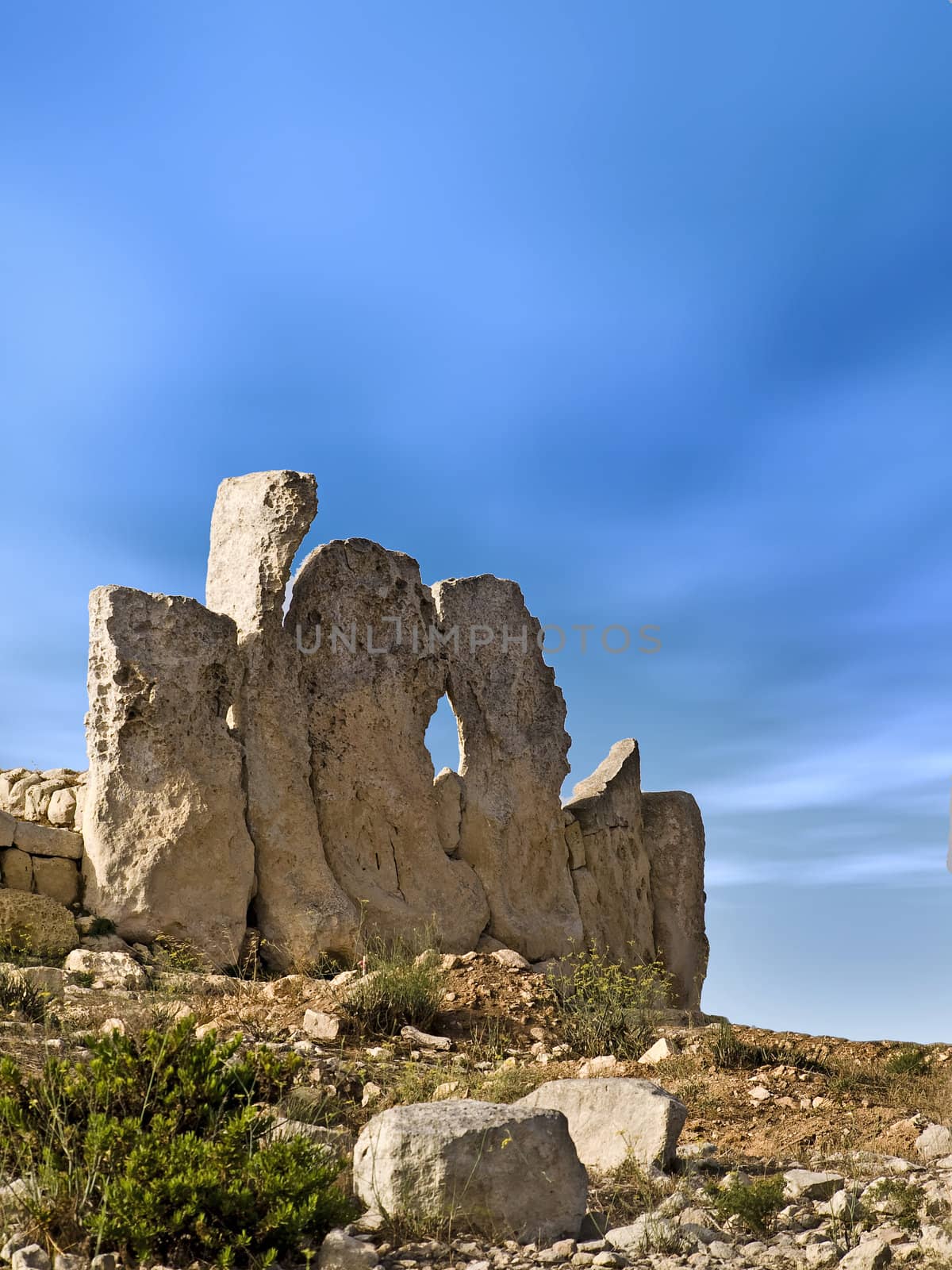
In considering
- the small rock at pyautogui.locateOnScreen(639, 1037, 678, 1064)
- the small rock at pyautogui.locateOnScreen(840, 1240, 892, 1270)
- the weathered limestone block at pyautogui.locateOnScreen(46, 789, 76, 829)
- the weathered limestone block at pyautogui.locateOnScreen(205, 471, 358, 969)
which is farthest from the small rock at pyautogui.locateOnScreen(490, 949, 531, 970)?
the small rock at pyautogui.locateOnScreen(840, 1240, 892, 1270)

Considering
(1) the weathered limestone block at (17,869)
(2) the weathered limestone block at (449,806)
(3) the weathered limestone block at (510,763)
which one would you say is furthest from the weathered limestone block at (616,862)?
(1) the weathered limestone block at (17,869)

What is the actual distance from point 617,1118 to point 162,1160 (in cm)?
308

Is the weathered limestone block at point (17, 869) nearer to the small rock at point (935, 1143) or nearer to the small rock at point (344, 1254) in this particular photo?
the small rock at point (344, 1254)

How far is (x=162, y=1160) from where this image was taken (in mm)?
5062

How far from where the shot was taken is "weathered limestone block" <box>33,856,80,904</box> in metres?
12.5

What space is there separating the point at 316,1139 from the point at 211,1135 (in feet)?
2.76

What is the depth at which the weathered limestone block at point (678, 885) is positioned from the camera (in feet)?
63.5

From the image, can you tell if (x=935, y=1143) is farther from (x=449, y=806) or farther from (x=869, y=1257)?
(x=449, y=806)

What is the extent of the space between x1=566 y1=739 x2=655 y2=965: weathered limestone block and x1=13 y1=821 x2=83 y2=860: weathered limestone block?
7.27 metres

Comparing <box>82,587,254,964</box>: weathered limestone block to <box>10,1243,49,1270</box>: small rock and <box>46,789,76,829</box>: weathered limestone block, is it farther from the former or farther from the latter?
<box>10,1243,49,1270</box>: small rock

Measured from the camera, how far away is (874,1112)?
912 centimetres

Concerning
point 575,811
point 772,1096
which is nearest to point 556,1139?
point 772,1096

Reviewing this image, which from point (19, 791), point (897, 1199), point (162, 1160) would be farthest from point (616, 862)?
point (162, 1160)

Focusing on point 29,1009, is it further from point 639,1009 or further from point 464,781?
point 464,781
